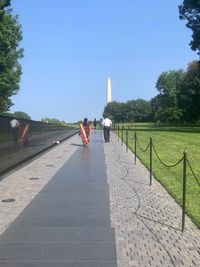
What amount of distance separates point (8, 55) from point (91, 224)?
52.1 m

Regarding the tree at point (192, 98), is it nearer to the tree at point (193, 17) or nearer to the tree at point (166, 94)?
the tree at point (193, 17)

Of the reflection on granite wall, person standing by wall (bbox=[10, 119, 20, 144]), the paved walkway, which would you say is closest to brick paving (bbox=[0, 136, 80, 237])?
the paved walkway

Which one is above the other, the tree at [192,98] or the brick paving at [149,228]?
the tree at [192,98]

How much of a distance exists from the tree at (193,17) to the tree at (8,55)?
16783 millimetres

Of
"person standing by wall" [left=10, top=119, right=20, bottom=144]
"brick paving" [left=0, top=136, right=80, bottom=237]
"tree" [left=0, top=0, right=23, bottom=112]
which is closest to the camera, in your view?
"brick paving" [left=0, top=136, right=80, bottom=237]

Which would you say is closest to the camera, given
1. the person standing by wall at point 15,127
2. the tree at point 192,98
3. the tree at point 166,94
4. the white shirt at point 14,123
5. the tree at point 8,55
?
the white shirt at point 14,123

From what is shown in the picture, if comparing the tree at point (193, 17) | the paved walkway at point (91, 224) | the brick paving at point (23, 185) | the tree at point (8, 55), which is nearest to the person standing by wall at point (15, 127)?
the brick paving at point (23, 185)

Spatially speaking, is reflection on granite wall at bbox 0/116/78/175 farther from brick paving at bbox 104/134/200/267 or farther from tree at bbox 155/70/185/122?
tree at bbox 155/70/185/122

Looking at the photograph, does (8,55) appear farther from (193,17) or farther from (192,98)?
(192,98)

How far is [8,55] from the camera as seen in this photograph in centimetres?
6003

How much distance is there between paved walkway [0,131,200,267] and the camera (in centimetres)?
750

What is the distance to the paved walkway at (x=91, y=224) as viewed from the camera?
750cm

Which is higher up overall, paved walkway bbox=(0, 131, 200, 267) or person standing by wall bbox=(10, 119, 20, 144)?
person standing by wall bbox=(10, 119, 20, 144)

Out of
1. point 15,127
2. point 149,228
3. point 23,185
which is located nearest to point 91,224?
point 149,228
